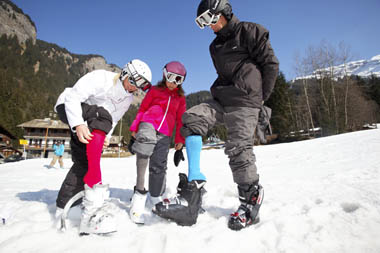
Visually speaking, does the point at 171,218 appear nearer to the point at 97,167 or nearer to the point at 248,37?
the point at 97,167

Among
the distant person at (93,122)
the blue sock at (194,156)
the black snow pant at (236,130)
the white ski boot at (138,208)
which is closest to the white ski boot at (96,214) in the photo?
the distant person at (93,122)

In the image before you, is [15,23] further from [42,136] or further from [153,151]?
[153,151]

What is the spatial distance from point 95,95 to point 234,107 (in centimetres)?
153

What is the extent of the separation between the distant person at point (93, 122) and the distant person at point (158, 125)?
0.28 m

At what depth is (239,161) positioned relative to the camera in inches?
75.0

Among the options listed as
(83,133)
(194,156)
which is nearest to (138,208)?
(194,156)

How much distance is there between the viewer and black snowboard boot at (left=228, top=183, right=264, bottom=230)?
1.68 metres

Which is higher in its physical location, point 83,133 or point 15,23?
point 15,23

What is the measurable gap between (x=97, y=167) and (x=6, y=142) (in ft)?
183

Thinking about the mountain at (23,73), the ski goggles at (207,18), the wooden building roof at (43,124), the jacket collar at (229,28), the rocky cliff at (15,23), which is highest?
the rocky cliff at (15,23)

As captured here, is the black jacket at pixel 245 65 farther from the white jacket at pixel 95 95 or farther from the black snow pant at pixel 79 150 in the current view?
the black snow pant at pixel 79 150

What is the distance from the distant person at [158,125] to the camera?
7.97ft

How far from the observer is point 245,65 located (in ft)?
6.89

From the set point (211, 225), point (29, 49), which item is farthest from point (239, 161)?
point (29, 49)
